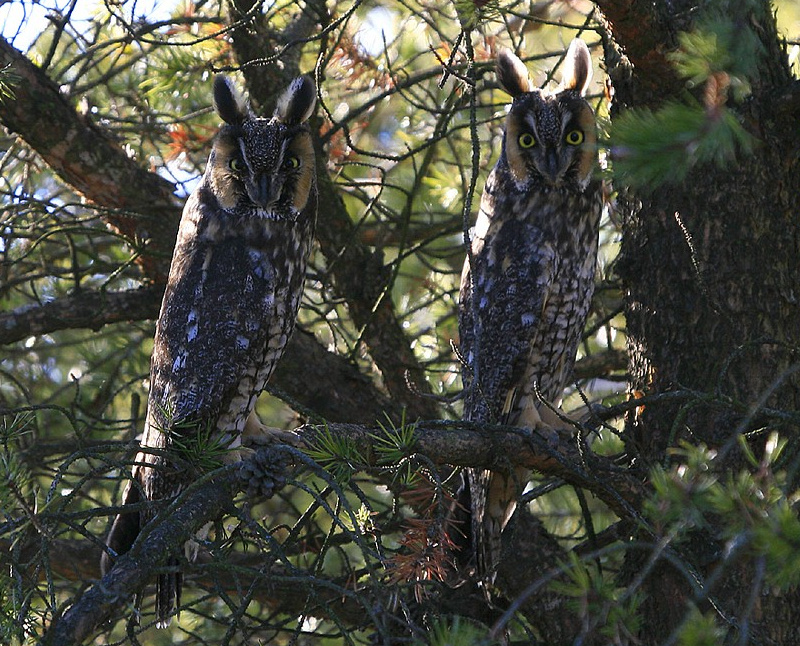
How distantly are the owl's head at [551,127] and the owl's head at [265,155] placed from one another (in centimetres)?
67

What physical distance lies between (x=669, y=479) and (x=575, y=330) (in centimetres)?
189

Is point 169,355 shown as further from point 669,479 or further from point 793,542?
point 793,542

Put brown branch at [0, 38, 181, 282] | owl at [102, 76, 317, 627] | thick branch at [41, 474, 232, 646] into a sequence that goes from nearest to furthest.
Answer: thick branch at [41, 474, 232, 646] < owl at [102, 76, 317, 627] < brown branch at [0, 38, 181, 282]

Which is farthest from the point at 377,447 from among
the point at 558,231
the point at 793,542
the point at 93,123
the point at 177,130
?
the point at 177,130

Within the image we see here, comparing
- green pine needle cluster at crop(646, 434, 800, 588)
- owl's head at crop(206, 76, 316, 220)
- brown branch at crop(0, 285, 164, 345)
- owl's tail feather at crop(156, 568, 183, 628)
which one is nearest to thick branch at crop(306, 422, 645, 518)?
owl's tail feather at crop(156, 568, 183, 628)

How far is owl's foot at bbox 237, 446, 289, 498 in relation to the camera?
86.5 inches

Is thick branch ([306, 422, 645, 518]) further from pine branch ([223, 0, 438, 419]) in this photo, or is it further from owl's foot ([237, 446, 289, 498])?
pine branch ([223, 0, 438, 419])

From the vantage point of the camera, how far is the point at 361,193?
396 cm

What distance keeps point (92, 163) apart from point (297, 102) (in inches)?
35.2

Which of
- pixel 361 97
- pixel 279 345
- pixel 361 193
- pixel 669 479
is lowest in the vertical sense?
pixel 669 479

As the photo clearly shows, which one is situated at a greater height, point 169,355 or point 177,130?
point 177,130

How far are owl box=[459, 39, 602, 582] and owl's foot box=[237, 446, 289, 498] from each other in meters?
1.01

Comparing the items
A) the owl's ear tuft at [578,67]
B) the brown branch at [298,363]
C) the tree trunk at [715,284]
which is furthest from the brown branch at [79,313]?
the tree trunk at [715,284]

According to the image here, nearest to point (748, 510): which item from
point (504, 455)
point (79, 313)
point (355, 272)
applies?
point (504, 455)
